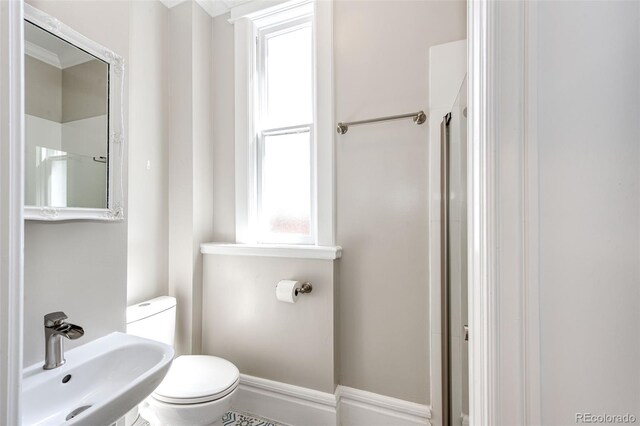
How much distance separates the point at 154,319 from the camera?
4.77 ft

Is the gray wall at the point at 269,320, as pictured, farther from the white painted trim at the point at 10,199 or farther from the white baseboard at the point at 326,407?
the white painted trim at the point at 10,199

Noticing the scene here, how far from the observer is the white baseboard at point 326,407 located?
1362mm

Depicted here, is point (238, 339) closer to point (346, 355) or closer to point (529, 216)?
point (346, 355)

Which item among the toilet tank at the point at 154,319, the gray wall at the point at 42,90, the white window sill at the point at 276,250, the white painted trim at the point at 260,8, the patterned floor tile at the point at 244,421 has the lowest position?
the patterned floor tile at the point at 244,421

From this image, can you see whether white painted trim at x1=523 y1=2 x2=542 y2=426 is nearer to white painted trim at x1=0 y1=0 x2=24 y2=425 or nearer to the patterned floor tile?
white painted trim at x1=0 y1=0 x2=24 y2=425

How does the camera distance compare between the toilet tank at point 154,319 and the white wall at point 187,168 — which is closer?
the toilet tank at point 154,319

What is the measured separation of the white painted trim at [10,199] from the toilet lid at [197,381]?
765mm

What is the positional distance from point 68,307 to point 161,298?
694 mm

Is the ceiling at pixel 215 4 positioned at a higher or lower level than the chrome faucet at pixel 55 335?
higher

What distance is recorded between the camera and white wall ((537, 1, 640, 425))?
365mm

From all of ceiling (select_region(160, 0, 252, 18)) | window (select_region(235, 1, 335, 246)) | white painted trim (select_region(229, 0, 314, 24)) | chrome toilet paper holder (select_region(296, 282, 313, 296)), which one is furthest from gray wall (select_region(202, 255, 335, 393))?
ceiling (select_region(160, 0, 252, 18))

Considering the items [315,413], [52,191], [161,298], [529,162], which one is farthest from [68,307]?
[529,162]

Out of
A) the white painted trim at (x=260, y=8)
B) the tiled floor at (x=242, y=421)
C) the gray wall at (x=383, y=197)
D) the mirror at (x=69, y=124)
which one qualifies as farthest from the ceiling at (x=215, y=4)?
the tiled floor at (x=242, y=421)

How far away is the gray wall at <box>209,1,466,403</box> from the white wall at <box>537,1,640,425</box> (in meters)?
0.97
